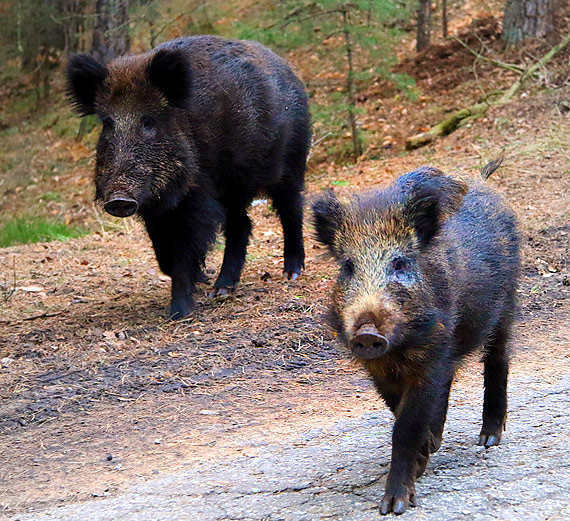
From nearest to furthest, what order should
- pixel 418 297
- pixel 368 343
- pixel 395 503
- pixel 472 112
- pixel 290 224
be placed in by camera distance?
pixel 368 343 < pixel 395 503 < pixel 418 297 < pixel 290 224 < pixel 472 112

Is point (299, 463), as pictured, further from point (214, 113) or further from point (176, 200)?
point (214, 113)

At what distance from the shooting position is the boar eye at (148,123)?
6.50 m

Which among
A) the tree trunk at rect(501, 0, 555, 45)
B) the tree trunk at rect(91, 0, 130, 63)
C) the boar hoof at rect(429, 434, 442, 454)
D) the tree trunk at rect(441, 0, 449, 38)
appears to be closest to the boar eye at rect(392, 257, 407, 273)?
the boar hoof at rect(429, 434, 442, 454)

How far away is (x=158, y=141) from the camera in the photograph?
21.2 feet

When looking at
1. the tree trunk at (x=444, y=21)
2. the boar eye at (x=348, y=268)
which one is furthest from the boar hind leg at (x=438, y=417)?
the tree trunk at (x=444, y=21)

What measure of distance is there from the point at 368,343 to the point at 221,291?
4.35 metres

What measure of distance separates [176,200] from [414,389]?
138 inches

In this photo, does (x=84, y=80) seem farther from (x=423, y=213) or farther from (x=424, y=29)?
(x=424, y=29)

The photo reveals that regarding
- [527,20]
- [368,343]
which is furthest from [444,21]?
[368,343]

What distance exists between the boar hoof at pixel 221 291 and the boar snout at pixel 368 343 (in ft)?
13.9

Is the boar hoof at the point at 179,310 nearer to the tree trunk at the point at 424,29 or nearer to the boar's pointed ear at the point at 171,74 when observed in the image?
the boar's pointed ear at the point at 171,74

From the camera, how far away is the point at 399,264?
3.64 meters

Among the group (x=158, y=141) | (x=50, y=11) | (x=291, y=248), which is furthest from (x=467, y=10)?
(x=158, y=141)

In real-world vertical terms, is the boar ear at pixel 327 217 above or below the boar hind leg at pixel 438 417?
above
